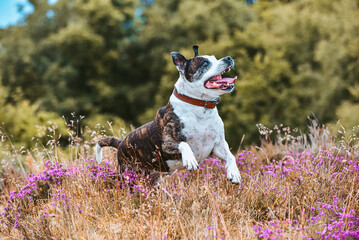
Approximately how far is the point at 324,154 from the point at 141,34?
16.4 meters

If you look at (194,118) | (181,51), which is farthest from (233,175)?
(181,51)

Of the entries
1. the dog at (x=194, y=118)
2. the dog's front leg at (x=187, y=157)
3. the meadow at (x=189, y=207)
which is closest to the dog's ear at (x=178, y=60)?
the dog at (x=194, y=118)

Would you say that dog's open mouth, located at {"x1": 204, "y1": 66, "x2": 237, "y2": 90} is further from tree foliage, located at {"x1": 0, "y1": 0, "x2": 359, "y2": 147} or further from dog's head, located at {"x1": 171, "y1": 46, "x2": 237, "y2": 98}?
tree foliage, located at {"x1": 0, "y1": 0, "x2": 359, "y2": 147}

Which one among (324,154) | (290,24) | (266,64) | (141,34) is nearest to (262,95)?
(266,64)

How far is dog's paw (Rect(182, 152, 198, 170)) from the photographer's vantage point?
3.59 meters

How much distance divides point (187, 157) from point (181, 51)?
12.6m

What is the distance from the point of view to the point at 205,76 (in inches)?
151

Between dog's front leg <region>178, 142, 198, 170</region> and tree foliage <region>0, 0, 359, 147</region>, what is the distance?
394 inches

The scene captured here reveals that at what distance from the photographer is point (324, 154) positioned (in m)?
4.98

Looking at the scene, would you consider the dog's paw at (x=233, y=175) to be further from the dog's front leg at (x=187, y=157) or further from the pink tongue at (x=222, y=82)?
the pink tongue at (x=222, y=82)

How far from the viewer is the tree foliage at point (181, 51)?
15758mm

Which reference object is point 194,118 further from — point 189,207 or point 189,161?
point 189,207

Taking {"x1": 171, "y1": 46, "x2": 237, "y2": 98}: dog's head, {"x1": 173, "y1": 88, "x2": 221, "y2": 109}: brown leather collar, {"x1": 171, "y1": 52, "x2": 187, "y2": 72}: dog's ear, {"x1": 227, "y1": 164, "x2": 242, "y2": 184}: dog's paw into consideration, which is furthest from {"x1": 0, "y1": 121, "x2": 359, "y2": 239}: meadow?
{"x1": 171, "y1": 52, "x2": 187, "y2": 72}: dog's ear

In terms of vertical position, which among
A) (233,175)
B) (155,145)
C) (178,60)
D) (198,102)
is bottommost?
(233,175)
